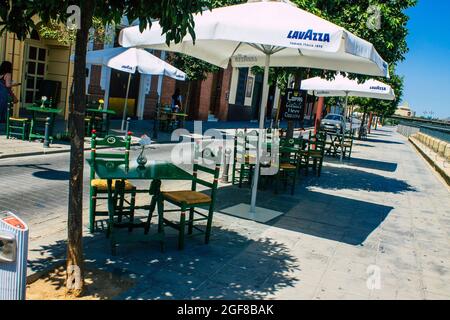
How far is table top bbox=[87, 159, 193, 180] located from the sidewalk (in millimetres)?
873

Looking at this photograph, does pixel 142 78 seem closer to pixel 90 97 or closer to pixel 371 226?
pixel 90 97

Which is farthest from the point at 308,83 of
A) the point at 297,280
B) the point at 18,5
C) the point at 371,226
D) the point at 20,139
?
the point at 18,5

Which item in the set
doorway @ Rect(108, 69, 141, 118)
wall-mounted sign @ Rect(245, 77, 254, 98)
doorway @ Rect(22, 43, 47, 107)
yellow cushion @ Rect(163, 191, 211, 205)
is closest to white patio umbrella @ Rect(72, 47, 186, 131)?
doorway @ Rect(22, 43, 47, 107)

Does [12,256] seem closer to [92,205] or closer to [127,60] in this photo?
[92,205]

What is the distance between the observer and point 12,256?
2.75 metres

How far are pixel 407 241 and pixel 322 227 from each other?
130 centimetres

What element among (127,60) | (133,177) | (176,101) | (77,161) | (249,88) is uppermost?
(249,88)

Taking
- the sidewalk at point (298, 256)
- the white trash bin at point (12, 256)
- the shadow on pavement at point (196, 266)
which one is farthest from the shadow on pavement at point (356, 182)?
the white trash bin at point (12, 256)

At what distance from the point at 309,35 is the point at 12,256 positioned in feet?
13.8

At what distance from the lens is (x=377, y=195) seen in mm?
9969

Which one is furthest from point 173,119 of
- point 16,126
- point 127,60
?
point 16,126

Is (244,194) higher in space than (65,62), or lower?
lower

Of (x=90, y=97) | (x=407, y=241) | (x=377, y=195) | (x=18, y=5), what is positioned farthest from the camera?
(x=90, y=97)

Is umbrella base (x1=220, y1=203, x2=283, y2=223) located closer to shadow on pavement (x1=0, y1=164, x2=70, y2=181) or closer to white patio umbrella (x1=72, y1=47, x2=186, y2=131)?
shadow on pavement (x1=0, y1=164, x2=70, y2=181)
